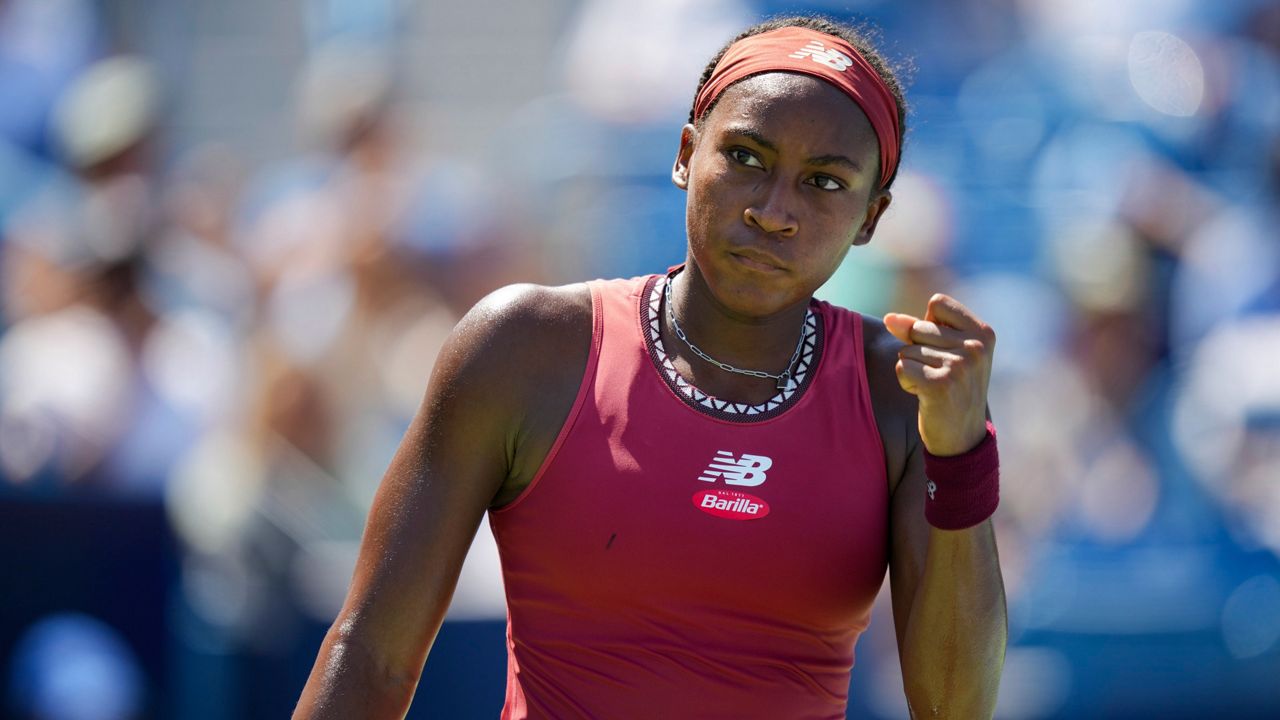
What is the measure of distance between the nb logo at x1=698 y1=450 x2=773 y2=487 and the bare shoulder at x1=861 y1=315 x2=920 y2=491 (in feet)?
0.68

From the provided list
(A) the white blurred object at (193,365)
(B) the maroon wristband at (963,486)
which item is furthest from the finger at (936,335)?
(A) the white blurred object at (193,365)

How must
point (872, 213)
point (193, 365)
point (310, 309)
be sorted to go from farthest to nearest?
point (310, 309)
point (193, 365)
point (872, 213)

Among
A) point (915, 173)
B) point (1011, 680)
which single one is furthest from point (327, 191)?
point (1011, 680)

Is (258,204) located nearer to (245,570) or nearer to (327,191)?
(327,191)

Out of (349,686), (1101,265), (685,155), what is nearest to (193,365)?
(1101,265)

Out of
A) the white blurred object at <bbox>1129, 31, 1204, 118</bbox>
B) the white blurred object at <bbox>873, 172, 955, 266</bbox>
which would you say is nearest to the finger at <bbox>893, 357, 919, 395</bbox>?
the white blurred object at <bbox>873, 172, 955, 266</bbox>

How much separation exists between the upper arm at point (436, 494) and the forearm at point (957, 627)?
662mm

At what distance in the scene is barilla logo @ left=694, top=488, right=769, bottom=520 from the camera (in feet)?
6.95

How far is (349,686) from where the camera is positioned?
205cm

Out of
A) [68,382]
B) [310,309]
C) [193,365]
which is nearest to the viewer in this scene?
[68,382]

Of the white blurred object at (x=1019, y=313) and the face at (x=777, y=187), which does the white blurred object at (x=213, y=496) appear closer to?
the white blurred object at (x=1019, y=313)

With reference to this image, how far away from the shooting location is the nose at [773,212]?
2.12 metres

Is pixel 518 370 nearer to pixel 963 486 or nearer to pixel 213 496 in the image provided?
pixel 963 486

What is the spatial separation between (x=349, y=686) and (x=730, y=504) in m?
0.62
